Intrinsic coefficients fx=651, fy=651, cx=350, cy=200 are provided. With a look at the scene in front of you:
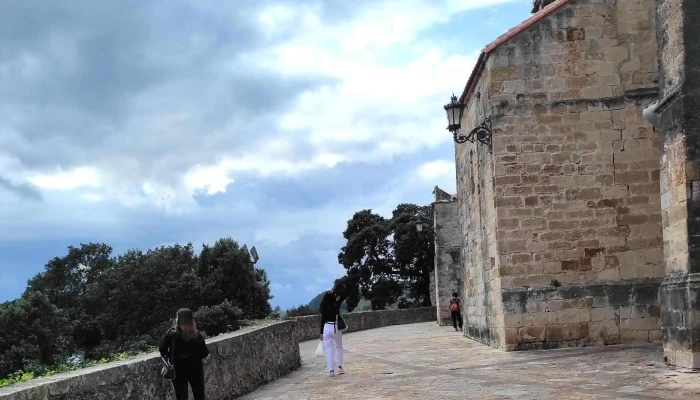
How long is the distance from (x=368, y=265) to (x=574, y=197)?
4163 centimetres

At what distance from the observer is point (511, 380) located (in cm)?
859

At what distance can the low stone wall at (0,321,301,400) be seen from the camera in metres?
4.64

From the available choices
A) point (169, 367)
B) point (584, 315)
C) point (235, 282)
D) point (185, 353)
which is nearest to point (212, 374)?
point (185, 353)

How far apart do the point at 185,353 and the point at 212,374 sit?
158 centimetres

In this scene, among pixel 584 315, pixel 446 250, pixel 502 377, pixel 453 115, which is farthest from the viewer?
pixel 446 250

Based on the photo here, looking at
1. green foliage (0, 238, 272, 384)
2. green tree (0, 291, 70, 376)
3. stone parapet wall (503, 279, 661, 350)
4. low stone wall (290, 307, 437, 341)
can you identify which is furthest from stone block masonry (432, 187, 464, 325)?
green tree (0, 291, 70, 376)

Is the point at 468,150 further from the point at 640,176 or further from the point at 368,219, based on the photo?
the point at 368,219

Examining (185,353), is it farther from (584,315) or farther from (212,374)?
(584,315)

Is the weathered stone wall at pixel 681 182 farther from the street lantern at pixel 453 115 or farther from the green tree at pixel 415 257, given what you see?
the green tree at pixel 415 257

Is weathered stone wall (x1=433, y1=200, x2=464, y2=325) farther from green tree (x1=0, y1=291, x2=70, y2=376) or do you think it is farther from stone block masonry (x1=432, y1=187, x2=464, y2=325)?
green tree (x1=0, y1=291, x2=70, y2=376)

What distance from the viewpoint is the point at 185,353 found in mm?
6141

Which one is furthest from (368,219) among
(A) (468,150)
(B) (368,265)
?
(A) (468,150)

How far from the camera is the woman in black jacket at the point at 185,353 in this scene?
20.0 feet

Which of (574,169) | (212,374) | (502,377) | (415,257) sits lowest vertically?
(502,377)
